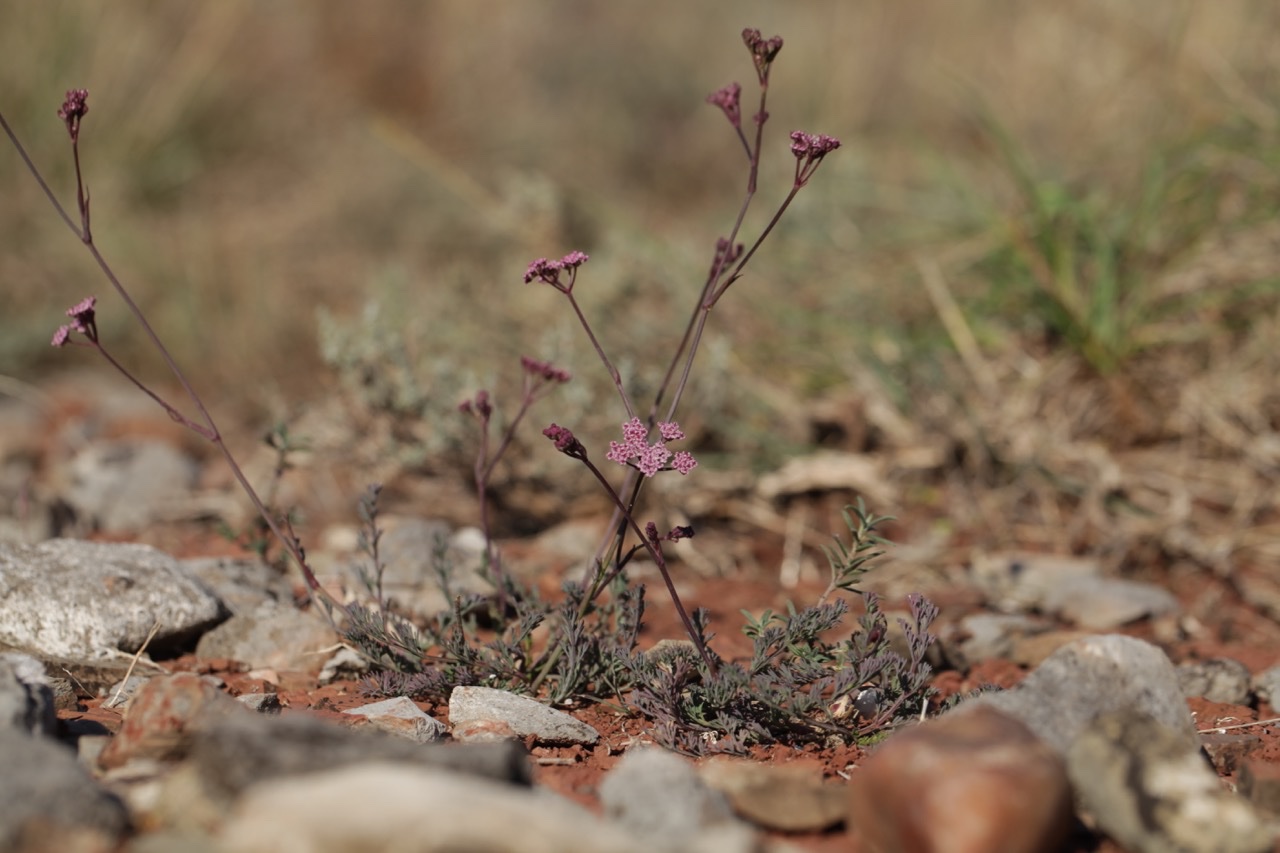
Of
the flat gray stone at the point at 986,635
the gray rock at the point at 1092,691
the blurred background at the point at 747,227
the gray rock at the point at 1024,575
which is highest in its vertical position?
the blurred background at the point at 747,227

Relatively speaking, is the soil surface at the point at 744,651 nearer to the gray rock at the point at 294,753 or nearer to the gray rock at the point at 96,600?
the gray rock at the point at 96,600

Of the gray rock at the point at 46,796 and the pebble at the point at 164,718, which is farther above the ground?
the pebble at the point at 164,718

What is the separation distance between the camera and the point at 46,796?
1.65 metres

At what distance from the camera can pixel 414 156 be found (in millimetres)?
4855

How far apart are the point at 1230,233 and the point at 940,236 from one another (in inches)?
42.5

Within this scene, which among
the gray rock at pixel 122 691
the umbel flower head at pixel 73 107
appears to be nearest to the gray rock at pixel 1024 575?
the gray rock at pixel 122 691

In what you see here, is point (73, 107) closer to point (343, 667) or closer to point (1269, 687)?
point (343, 667)

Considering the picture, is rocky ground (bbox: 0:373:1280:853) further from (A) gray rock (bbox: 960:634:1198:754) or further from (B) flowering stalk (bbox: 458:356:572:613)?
(B) flowering stalk (bbox: 458:356:572:613)

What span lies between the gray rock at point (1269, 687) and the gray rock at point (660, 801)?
145 centimetres

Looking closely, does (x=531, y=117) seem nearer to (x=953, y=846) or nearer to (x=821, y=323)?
(x=821, y=323)

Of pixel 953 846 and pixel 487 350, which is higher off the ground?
pixel 487 350

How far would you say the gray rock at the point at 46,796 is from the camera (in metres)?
1.61

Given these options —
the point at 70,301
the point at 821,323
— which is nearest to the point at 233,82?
the point at 70,301

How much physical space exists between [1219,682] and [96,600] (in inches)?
97.2
